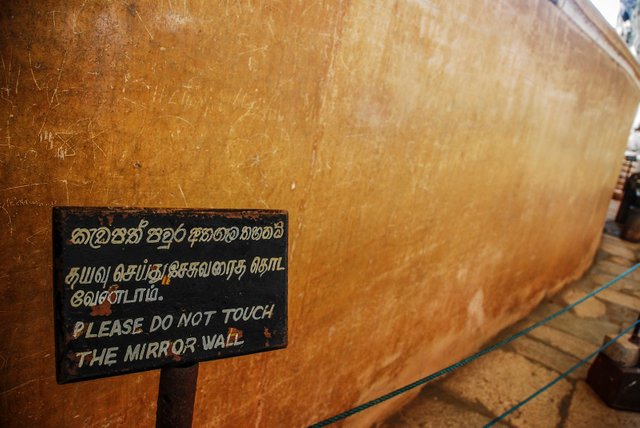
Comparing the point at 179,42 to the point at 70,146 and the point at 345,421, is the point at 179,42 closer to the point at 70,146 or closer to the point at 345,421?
the point at 70,146

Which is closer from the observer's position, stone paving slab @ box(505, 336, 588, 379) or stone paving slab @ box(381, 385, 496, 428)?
stone paving slab @ box(381, 385, 496, 428)

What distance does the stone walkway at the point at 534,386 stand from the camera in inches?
128

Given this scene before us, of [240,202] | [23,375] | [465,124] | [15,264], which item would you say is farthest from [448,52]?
[23,375]

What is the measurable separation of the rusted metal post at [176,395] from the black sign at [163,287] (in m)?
0.08

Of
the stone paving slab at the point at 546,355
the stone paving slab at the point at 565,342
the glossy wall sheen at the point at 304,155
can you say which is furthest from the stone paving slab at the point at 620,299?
the glossy wall sheen at the point at 304,155

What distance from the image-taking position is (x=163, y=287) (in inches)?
38.1

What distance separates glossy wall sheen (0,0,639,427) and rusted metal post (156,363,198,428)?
1.42 ft

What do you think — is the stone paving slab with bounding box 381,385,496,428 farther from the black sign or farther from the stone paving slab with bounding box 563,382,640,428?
the black sign

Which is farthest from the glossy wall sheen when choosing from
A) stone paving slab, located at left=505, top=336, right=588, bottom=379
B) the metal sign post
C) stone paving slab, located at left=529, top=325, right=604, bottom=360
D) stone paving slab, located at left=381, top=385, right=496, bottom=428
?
stone paving slab, located at left=529, top=325, right=604, bottom=360

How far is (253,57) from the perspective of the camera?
1409mm

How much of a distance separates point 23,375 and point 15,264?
37cm

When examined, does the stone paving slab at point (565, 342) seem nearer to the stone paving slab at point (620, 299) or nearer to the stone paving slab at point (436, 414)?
the stone paving slab at point (620, 299)

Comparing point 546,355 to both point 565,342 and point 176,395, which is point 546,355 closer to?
point 565,342

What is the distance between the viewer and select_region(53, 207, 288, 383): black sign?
2.86 feet
